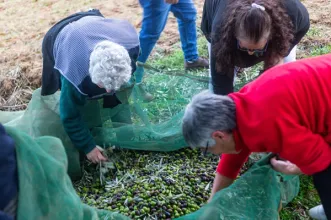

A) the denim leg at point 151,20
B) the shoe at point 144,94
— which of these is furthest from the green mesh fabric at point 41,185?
the denim leg at point 151,20

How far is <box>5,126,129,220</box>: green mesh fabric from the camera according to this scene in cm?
156

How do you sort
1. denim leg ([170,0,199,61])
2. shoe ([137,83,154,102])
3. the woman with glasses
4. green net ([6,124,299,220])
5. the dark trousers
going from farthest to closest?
denim leg ([170,0,199,61]) < shoe ([137,83,154,102]) < the woman with glasses < the dark trousers < green net ([6,124,299,220])

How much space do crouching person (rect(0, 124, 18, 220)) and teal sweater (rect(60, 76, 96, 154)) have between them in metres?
1.03

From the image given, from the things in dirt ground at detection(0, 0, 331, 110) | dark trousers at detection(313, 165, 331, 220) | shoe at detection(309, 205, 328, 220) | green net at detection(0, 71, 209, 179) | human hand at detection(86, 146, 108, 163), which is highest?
dark trousers at detection(313, 165, 331, 220)

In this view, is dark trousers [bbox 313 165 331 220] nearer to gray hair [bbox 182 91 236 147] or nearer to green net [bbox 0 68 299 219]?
green net [bbox 0 68 299 219]

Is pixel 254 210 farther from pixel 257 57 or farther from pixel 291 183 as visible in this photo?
pixel 257 57

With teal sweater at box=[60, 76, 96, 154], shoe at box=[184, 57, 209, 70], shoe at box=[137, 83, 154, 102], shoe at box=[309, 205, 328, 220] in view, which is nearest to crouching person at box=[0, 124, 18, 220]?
teal sweater at box=[60, 76, 96, 154]

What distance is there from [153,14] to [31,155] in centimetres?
219

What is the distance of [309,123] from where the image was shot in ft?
5.97

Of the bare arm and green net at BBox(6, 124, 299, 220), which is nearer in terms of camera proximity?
green net at BBox(6, 124, 299, 220)

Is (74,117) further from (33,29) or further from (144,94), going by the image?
(33,29)

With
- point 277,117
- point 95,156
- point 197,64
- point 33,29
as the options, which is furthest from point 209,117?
point 33,29

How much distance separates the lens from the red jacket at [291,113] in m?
1.74

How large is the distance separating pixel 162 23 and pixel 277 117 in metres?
2.11
